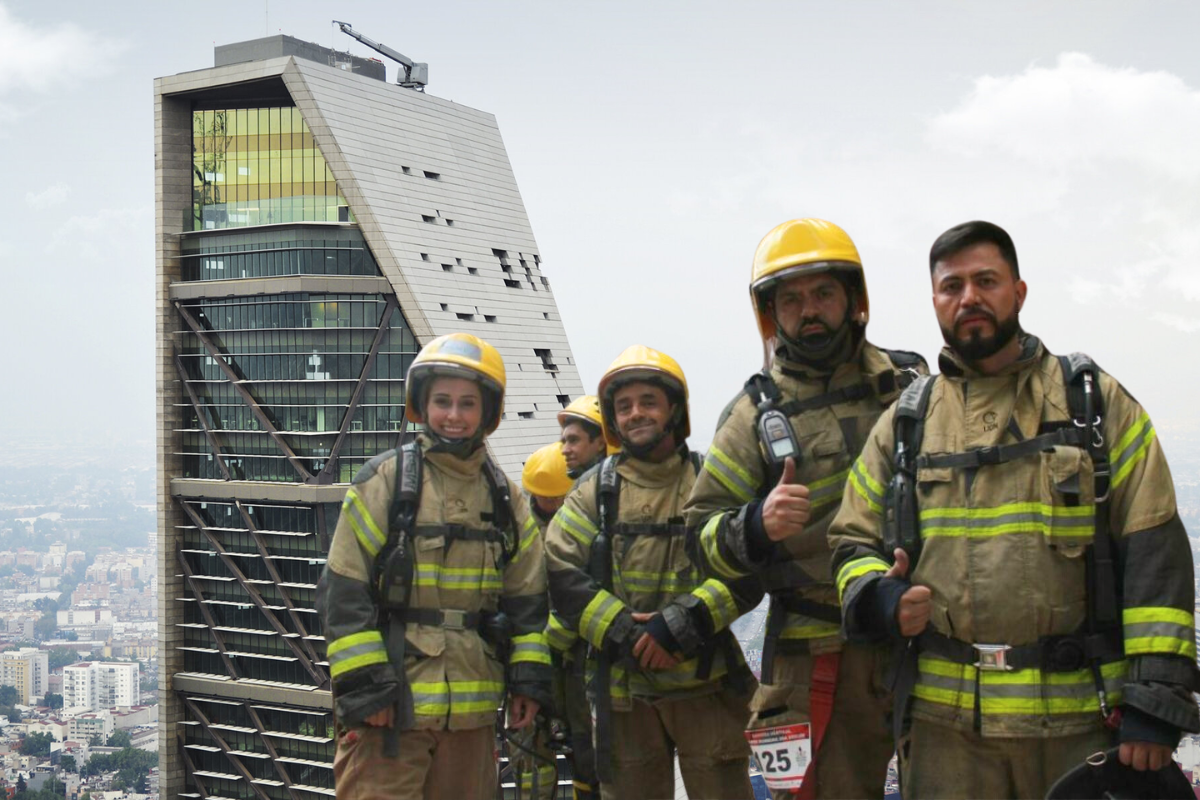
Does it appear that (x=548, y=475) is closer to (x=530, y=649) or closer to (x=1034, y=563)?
(x=530, y=649)

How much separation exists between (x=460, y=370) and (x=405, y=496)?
650 mm

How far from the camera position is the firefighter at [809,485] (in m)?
5.01

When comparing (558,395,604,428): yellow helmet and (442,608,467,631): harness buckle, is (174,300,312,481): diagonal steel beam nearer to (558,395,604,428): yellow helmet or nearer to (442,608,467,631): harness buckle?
(558,395,604,428): yellow helmet

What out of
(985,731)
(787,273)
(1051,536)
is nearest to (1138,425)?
(1051,536)

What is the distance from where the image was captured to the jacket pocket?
3.94 m

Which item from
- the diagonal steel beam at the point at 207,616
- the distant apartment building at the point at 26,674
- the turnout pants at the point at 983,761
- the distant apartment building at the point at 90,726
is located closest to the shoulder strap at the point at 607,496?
the turnout pants at the point at 983,761

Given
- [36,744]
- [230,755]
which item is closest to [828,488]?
[230,755]

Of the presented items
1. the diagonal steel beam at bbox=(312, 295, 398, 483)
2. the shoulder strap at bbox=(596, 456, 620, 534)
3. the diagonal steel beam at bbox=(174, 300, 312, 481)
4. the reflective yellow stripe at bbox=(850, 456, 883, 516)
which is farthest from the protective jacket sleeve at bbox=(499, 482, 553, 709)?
the diagonal steel beam at bbox=(174, 300, 312, 481)

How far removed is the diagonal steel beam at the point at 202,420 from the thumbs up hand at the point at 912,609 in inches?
2346

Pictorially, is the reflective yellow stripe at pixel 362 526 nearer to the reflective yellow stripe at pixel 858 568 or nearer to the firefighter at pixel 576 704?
the firefighter at pixel 576 704

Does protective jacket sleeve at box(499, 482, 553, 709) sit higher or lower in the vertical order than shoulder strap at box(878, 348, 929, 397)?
lower

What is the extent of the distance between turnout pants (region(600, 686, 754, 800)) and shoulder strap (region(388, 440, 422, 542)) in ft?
4.56

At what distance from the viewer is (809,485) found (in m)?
5.10

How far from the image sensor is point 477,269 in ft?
195
